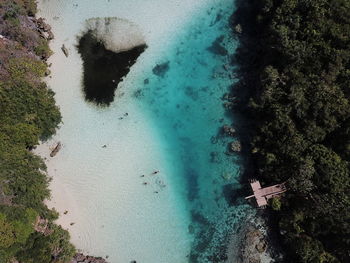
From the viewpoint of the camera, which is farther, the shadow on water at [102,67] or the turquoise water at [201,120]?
the shadow on water at [102,67]

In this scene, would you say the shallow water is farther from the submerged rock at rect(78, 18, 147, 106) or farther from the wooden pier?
the wooden pier

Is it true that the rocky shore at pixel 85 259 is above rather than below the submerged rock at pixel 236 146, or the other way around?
below

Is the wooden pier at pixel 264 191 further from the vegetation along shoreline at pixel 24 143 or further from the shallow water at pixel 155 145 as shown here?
the vegetation along shoreline at pixel 24 143

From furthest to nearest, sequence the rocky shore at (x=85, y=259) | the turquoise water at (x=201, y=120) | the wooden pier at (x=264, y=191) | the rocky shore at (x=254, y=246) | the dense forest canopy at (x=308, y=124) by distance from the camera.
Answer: the turquoise water at (x=201, y=120) → the rocky shore at (x=85, y=259) → the rocky shore at (x=254, y=246) → the wooden pier at (x=264, y=191) → the dense forest canopy at (x=308, y=124)

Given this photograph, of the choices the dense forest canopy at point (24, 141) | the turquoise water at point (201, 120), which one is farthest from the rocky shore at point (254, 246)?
the dense forest canopy at point (24, 141)

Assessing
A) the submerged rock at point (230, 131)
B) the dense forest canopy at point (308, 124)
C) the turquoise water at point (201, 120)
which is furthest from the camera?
the submerged rock at point (230, 131)

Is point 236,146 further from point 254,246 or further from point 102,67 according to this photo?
point 102,67

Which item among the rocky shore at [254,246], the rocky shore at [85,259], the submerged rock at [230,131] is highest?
the submerged rock at [230,131]
